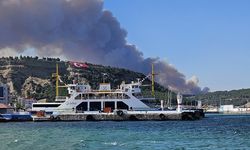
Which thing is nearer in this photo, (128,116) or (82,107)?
(128,116)

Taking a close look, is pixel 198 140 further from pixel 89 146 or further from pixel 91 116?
pixel 91 116

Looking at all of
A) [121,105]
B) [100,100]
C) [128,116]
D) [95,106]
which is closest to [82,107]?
[95,106]

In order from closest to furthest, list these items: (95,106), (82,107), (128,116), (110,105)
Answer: (128,116) < (110,105) < (95,106) < (82,107)

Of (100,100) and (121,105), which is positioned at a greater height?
(100,100)

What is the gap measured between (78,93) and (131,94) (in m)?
16.8

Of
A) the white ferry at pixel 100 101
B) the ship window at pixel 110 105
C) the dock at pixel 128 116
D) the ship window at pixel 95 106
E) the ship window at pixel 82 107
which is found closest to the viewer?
the dock at pixel 128 116

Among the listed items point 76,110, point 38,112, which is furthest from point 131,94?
point 38,112

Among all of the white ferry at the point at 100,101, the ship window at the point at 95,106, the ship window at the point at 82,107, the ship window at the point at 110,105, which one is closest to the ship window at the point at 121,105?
the white ferry at the point at 100,101

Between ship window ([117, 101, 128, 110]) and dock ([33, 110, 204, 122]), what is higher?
ship window ([117, 101, 128, 110])

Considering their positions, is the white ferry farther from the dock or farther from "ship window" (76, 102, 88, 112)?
the dock

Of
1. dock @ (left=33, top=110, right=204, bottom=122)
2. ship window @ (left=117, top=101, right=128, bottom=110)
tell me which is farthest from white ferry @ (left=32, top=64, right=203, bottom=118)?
dock @ (left=33, top=110, right=204, bottom=122)

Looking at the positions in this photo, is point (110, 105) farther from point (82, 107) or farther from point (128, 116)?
point (128, 116)

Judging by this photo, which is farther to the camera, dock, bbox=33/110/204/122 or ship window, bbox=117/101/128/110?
ship window, bbox=117/101/128/110

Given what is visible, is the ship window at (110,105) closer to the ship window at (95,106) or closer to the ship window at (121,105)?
the ship window at (121,105)
